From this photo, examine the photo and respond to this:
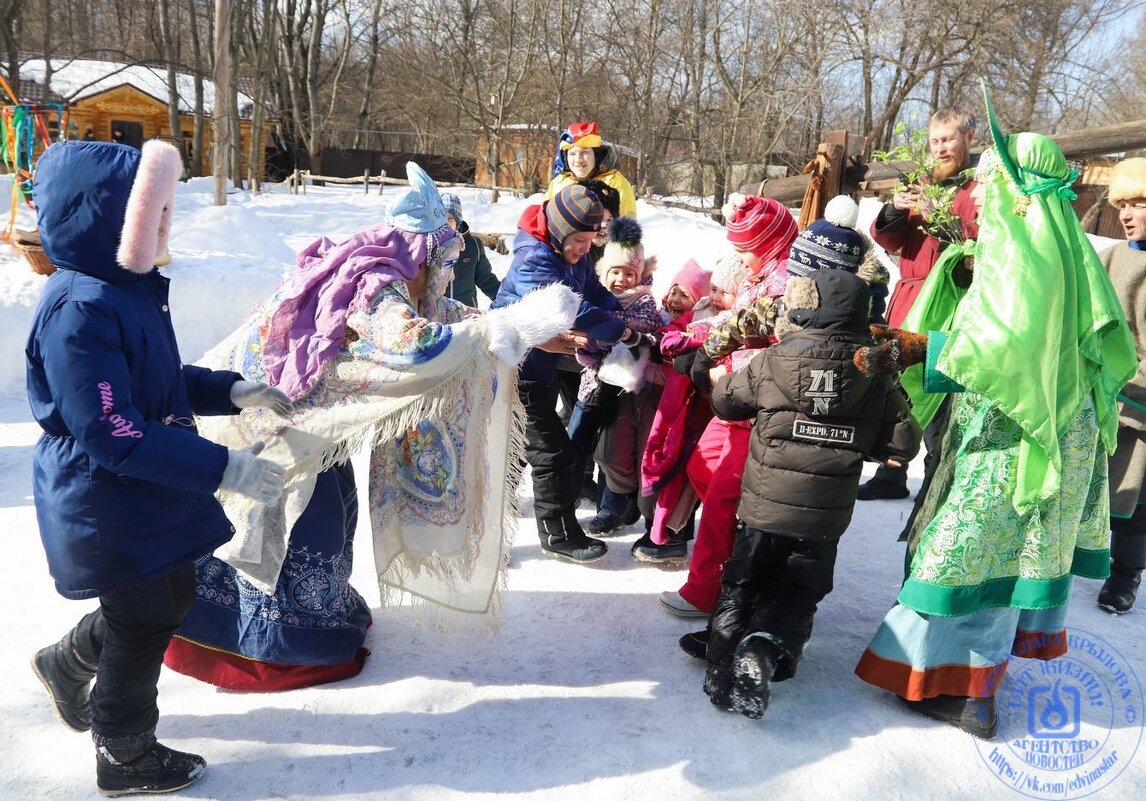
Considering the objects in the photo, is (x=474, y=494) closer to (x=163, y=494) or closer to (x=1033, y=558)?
(x=163, y=494)

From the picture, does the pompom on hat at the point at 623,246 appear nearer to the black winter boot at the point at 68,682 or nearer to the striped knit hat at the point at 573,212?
the striped knit hat at the point at 573,212

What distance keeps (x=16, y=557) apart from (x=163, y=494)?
6.25 feet

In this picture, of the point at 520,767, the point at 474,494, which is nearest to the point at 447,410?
the point at 474,494

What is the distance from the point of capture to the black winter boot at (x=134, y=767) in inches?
84.9

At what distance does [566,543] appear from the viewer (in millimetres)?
3805

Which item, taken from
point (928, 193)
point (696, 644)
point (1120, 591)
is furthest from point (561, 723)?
point (1120, 591)

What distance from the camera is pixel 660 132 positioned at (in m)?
21.2

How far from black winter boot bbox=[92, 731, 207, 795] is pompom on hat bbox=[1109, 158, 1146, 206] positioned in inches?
152

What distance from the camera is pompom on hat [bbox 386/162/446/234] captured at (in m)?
2.75

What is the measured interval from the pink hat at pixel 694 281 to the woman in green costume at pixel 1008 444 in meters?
1.45

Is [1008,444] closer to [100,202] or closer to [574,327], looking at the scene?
[574,327]

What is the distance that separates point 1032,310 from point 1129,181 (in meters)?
1.42

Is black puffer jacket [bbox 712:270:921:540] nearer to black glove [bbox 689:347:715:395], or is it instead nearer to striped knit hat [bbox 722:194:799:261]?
black glove [bbox 689:347:715:395]

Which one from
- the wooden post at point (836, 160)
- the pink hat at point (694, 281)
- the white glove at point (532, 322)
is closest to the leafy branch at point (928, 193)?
the pink hat at point (694, 281)
